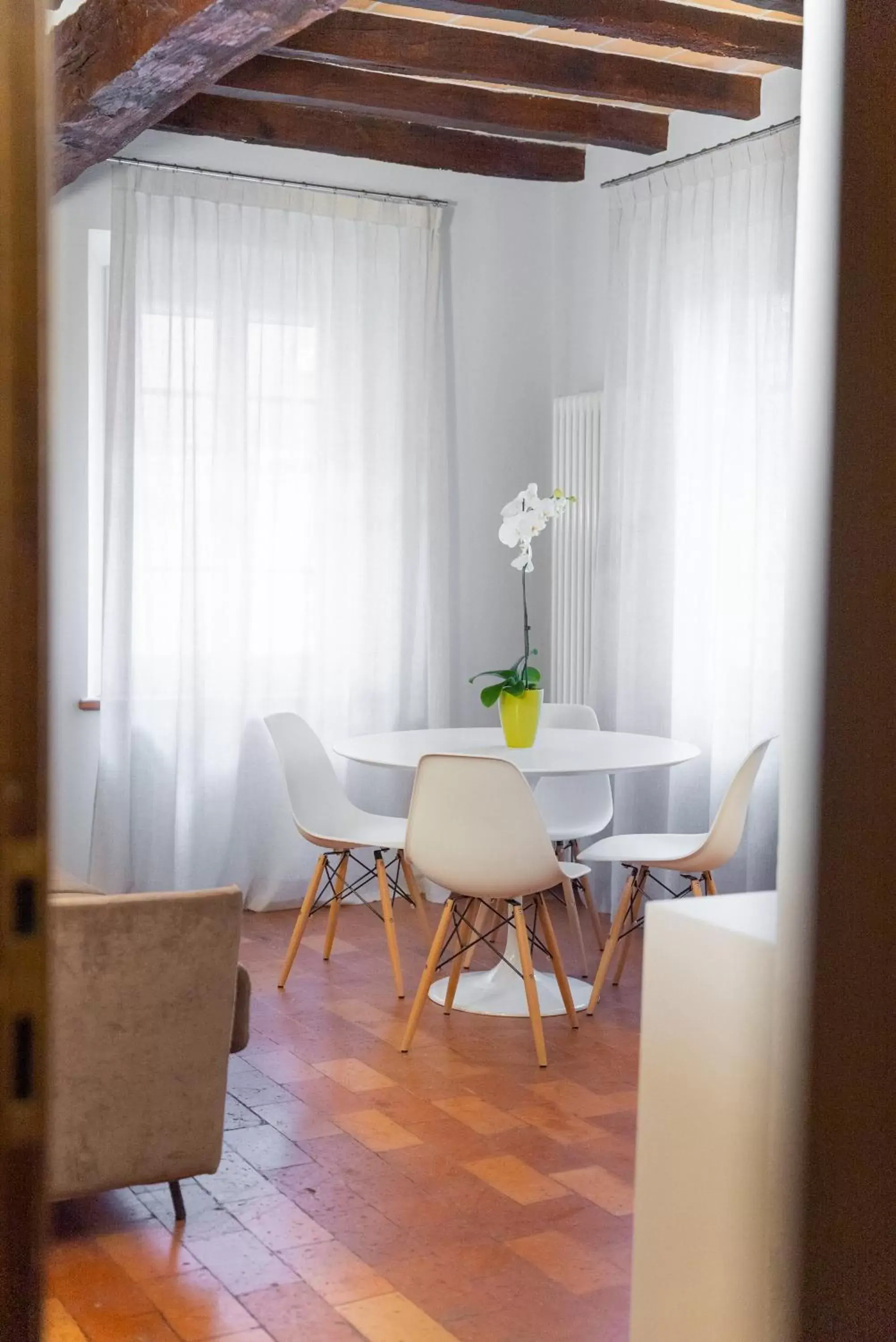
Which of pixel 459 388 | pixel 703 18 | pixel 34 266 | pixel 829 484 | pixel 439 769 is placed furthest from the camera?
pixel 459 388

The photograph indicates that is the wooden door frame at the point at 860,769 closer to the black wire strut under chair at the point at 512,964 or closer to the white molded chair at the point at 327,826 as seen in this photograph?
the black wire strut under chair at the point at 512,964

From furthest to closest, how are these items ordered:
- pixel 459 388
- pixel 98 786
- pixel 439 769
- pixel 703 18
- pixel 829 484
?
pixel 459 388
pixel 98 786
pixel 703 18
pixel 439 769
pixel 829 484

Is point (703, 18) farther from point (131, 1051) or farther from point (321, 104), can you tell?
point (131, 1051)

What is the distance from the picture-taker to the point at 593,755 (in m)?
4.20

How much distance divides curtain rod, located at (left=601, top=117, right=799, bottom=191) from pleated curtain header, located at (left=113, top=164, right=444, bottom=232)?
0.74 metres

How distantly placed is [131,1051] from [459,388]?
3.92m

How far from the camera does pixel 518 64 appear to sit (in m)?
4.59

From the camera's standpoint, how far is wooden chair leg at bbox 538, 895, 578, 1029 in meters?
3.87

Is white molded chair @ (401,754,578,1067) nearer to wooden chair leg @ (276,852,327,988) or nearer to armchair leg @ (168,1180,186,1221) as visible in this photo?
wooden chair leg @ (276,852,327,988)

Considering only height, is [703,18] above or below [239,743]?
above

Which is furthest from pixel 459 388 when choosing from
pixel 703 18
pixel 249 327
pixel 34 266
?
pixel 34 266

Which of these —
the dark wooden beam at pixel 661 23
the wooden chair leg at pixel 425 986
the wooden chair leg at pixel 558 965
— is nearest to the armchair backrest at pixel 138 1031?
the wooden chair leg at pixel 425 986

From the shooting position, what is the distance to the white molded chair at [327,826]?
4387mm

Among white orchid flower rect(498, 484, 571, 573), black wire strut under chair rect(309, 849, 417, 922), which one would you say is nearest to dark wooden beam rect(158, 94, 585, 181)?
white orchid flower rect(498, 484, 571, 573)
